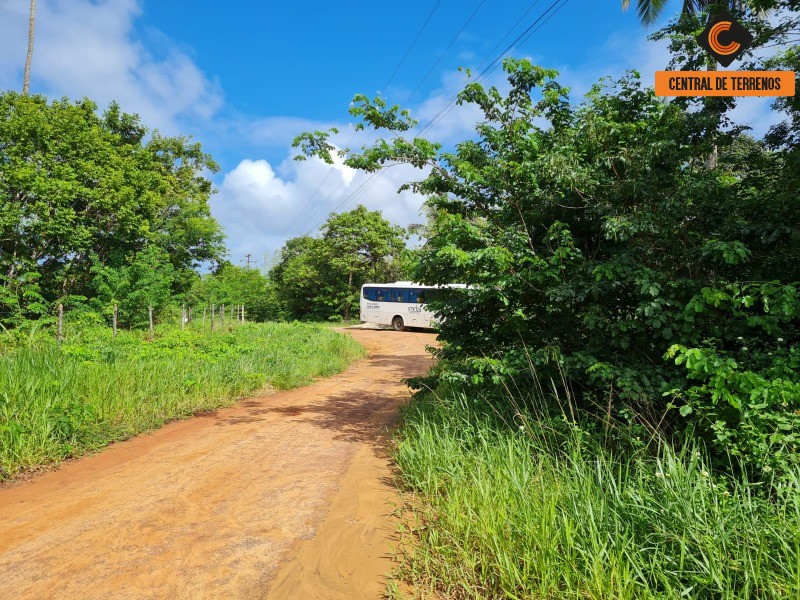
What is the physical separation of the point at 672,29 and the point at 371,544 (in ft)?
21.5

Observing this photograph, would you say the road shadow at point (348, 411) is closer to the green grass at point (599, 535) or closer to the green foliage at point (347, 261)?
the green grass at point (599, 535)

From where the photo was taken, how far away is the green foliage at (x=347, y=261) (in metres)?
31.8

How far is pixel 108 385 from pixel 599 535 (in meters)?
6.26

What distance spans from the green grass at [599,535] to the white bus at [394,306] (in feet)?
69.3

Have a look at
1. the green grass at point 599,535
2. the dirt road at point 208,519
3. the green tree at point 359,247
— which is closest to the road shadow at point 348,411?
the dirt road at point 208,519

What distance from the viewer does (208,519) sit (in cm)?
363

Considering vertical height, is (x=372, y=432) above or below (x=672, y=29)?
below

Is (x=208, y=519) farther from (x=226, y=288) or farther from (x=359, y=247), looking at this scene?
(x=359, y=247)

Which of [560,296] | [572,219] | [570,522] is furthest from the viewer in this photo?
[572,219]

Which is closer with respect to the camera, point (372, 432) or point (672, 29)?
point (672, 29)

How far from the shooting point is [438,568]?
9.37ft

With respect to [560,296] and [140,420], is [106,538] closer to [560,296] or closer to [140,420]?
[140,420]

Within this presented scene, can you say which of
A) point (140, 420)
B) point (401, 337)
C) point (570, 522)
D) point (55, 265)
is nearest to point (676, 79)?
point (570, 522)

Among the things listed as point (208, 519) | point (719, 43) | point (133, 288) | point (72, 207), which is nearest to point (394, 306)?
point (133, 288)
